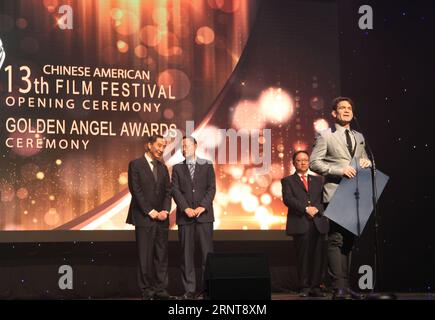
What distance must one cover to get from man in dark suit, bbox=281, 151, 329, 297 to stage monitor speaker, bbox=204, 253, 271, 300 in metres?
2.28

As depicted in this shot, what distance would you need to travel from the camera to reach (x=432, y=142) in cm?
638

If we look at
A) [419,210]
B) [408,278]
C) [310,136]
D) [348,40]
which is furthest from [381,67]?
[408,278]

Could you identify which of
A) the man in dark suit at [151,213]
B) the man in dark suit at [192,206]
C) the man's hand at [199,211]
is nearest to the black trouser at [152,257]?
the man in dark suit at [151,213]

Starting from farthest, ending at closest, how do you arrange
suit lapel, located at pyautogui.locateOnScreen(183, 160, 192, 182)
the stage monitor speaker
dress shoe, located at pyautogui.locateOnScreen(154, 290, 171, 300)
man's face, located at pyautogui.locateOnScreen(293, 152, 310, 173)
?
man's face, located at pyautogui.locateOnScreen(293, 152, 310, 173) → suit lapel, located at pyautogui.locateOnScreen(183, 160, 192, 182) → dress shoe, located at pyautogui.locateOnScreen(154, 290, 171, 300) → the stage monitor speaker

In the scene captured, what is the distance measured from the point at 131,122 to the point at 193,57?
2.83 feet

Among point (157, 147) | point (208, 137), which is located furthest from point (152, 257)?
point (208, 137)

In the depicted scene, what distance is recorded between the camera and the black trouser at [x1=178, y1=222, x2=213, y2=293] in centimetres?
596

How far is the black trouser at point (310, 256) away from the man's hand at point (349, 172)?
1.83 meters

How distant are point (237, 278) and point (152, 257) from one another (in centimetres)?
226

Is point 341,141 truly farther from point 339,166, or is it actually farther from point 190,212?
point 190,212

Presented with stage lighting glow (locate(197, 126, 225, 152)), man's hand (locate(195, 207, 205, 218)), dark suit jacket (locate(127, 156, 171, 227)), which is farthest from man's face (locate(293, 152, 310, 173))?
dark suit jacket (locate(127, 156, 171, 227))

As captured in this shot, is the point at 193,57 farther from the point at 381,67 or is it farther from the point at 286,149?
the point at 381,67

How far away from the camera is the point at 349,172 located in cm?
452

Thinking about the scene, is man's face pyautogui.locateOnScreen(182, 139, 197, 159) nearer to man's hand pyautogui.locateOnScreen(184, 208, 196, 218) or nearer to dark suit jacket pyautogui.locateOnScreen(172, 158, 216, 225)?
dark suit jacket pyautogui.locateOnScreen(172, 158, 216, 225)
